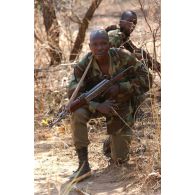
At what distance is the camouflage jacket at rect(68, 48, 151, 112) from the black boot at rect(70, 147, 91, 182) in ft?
1.04

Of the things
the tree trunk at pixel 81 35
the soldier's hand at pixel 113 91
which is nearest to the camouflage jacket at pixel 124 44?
the soldier's hand at pixel 113 91

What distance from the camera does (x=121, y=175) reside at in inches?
191

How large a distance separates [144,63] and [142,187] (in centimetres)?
92

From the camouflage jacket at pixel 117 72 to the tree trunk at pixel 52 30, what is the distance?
84.2 inches

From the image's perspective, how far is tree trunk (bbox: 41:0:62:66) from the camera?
7.27m

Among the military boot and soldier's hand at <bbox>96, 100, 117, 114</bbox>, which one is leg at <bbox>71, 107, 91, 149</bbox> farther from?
the military boot

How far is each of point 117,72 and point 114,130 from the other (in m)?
0.44

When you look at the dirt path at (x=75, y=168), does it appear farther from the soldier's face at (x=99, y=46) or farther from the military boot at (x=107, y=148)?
the soldier's face at (x=99, y=46)
